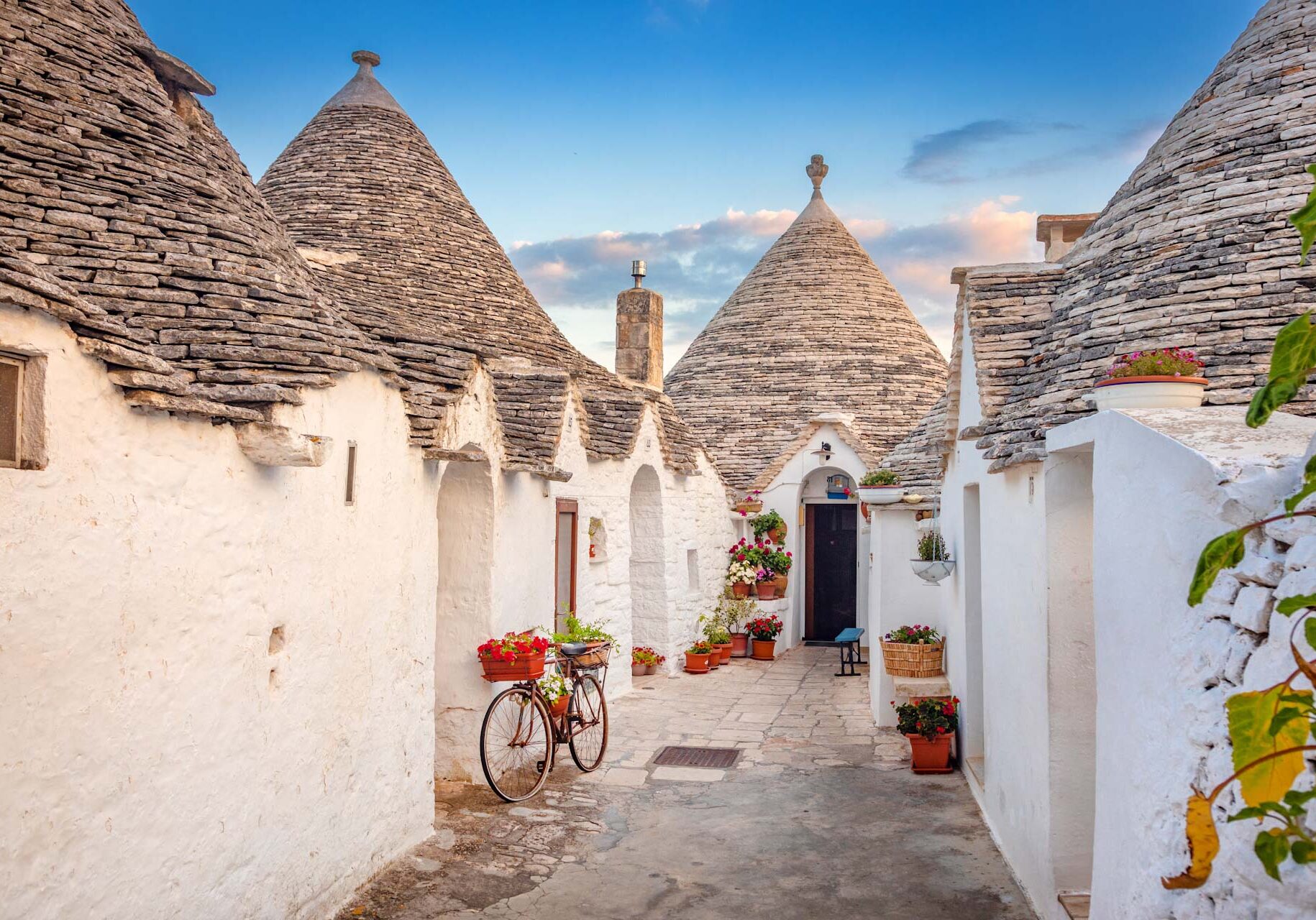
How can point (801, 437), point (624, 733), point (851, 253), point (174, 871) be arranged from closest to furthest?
point (174, 871) < point (624, 733) < point (801, 437) < point (851, 253)

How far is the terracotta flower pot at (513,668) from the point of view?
7.53 metres

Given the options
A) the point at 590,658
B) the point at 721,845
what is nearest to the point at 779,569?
the point at 590,658

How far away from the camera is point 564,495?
11.0 m

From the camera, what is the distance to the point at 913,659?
9.04 m

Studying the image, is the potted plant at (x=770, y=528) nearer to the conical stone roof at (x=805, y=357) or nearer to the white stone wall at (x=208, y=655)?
the conical stone roof at (x=805, y=357)

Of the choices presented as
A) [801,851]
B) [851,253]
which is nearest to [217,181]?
[801,851]

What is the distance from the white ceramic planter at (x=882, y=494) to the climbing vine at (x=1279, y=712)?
340 inches

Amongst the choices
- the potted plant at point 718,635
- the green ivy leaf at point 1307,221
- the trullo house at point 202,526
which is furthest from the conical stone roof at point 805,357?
the green ivy leaf at point 1307,221

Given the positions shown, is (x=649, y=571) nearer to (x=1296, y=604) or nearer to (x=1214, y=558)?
(x=1214, y=558)

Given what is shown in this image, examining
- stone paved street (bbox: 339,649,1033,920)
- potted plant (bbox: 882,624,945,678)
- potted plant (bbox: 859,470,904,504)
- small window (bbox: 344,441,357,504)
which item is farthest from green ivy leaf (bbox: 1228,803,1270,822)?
potted plant (bbox: 859,470,904,504)

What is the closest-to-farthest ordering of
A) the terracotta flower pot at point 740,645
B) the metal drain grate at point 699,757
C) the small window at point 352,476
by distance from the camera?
the small window at point 352,476, the metal drain grate at point 699,757, the terracotta flower pot at point 740,645

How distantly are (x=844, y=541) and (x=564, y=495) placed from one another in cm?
841

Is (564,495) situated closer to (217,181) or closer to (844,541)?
(217,181)

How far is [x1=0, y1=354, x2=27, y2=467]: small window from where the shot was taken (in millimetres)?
3258
